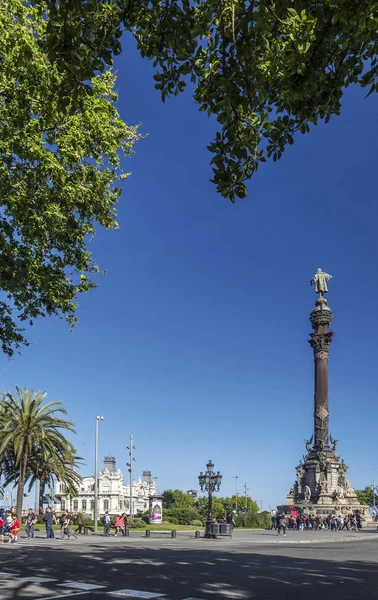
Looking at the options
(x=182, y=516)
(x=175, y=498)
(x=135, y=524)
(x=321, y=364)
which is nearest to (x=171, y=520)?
(x=182, y=516)

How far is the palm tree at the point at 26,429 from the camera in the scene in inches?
1490

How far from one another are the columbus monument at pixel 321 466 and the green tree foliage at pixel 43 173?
46.0 m

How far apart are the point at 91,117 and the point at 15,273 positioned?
4792mm

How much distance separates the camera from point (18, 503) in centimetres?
3781

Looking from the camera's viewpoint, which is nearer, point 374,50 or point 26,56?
point 374,50

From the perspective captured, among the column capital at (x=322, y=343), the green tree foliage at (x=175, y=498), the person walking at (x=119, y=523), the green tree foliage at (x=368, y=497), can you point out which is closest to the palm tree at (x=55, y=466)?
the person walking at (x=119, y=523)

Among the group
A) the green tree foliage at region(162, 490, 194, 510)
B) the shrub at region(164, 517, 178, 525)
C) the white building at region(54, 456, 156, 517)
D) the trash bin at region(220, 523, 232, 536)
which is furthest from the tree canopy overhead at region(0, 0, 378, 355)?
the white building at region(54, 456, 156, 517)

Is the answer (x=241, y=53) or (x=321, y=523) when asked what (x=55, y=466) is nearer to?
(x=321, y=523)

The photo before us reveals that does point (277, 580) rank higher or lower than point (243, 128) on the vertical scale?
lower

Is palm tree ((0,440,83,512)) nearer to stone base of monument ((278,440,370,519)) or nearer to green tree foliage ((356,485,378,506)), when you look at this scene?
stone base of monument ((278,440,370,519))

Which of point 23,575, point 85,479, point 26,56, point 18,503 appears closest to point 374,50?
point 26,56

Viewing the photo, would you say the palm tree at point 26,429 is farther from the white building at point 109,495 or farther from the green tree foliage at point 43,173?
the white building at point 109,495

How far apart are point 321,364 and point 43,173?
5134cm

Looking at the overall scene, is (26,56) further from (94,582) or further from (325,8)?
(94,582)
